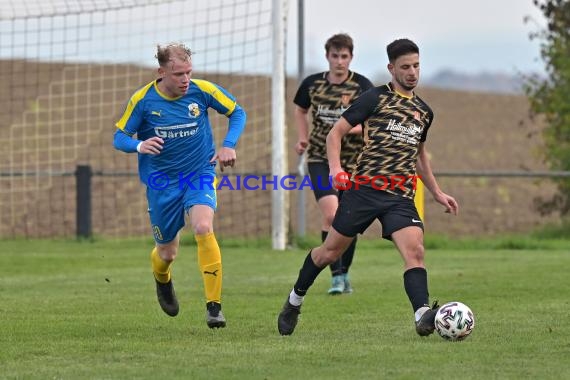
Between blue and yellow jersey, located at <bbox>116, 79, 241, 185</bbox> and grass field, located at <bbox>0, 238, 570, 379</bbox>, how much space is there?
45.0 inches

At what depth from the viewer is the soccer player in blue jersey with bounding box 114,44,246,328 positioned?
8.75 meters

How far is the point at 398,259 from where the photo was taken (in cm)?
1565

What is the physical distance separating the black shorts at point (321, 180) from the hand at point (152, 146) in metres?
3.12

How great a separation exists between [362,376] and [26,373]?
179 centimetres

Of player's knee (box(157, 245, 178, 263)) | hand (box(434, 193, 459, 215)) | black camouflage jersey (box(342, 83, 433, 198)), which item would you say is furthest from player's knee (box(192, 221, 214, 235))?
hand (box(434, 193, 459, 215))

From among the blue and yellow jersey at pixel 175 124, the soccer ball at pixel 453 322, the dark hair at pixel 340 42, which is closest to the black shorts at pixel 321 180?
the dark hair at pixel 340 42

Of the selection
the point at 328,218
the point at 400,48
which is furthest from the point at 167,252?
the point at 400,48

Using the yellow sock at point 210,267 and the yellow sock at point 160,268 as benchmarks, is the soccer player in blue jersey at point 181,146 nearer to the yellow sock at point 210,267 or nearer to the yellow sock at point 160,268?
the yellow sock at point 210,267

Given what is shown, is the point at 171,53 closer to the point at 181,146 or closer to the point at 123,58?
the point at 181,146

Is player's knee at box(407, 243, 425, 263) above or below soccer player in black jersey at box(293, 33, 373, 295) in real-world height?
below

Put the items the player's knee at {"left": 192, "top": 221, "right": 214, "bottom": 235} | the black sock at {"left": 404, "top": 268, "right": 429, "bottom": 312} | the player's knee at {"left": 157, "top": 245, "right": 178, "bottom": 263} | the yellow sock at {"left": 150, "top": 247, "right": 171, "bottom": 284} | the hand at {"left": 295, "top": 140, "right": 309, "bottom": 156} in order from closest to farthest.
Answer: the black sock at {"left": 404, "top": 268, "right": 429, "bottom": 312}, the player's knee at {"left": 192, "top": 221, "right": 214, "bottom": 235}, the player's knee at {"left": 157, "top": 245, "right": 178, "bottom": 263}, the yellow sock at {"left": 150, "top": 247, "right": 171, "bottom": 284}, the hand at {"left": 295, "top": 140, "right": 309, "bottom": 156}

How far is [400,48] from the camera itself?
8211 mm

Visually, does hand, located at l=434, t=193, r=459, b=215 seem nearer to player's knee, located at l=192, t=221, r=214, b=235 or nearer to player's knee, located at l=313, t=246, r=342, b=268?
player's knee, located at l=313, t=246, r=342, b=268

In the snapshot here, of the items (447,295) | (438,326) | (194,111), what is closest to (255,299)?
(447,295)
